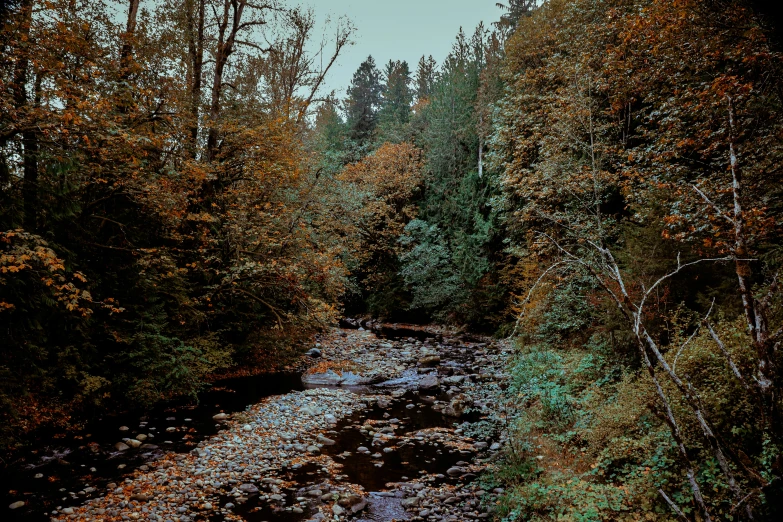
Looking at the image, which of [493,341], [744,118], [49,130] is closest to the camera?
[49,130]

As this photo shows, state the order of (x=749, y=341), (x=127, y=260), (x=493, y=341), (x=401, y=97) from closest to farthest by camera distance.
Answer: (x=749, y=341) < (x=127, y=260) < (x=493, y=341) < (x=401, y=97)

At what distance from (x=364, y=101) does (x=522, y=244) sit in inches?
1373

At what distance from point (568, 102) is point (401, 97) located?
3624 centimetres

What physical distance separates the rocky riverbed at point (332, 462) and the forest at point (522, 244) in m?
0.89

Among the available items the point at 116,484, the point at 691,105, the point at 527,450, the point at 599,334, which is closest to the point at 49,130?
the point at 116,484

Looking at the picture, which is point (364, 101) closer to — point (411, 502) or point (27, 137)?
point (27, 137)

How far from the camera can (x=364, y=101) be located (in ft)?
153

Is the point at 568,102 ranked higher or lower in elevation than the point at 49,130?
higher

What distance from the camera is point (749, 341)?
509 cm

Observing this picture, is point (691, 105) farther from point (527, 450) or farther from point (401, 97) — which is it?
point (401, 97)

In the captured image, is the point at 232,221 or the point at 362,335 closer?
the point at 232,221

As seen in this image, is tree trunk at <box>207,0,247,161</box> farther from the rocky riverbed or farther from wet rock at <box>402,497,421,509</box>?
wet rock at <box>402,497,421,509</box>

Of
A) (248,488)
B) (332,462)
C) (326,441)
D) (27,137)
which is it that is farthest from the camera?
(326,441)

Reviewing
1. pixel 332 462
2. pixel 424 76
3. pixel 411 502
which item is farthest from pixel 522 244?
pixel 424 76
